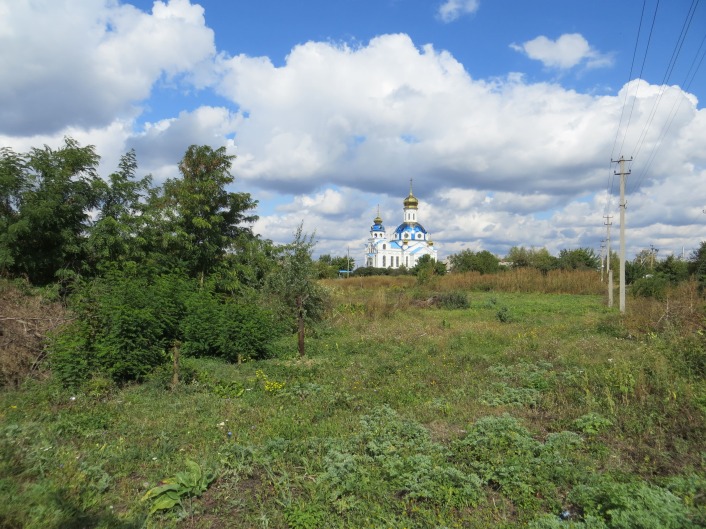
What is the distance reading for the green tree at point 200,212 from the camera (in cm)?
1261

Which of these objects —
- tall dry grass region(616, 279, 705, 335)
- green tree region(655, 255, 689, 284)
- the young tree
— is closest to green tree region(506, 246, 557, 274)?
the young tree

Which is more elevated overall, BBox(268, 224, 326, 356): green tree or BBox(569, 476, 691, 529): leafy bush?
BBox(268, 224, 326, 356): green tree

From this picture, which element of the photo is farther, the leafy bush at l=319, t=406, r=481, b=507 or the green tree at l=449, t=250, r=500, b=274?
the green tree at l=449, t=250, r=500, b=274

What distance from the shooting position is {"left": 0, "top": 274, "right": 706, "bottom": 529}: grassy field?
→ 3.33m

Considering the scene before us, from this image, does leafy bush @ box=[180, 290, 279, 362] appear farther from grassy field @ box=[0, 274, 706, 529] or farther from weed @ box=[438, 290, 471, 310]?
weed @ box=[438, 290, 471, 310]

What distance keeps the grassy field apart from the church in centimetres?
7834

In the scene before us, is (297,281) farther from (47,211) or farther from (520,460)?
(520,460)

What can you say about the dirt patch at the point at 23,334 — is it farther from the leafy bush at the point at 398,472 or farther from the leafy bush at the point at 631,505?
the leafy bush at the point at 631,505

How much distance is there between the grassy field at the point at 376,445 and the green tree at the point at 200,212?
538cm

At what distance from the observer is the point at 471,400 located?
6.18m

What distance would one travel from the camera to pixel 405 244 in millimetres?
86812

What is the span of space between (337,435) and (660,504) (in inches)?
118

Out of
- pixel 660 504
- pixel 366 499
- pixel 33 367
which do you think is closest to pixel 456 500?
pixel 366 499

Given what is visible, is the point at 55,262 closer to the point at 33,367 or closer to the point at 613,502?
the point at 33,367
